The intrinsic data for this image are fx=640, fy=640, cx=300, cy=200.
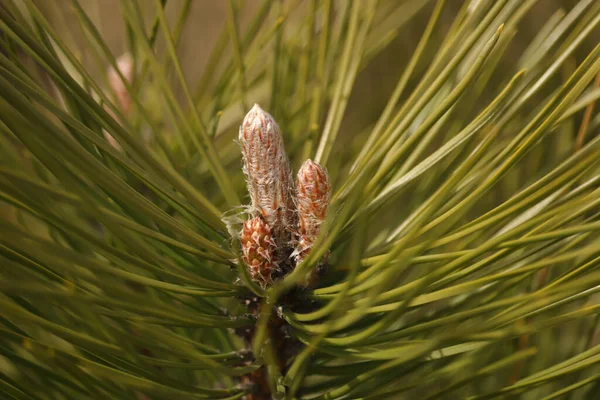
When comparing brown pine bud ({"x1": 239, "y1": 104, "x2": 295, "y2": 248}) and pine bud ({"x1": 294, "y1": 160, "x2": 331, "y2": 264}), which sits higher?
brown pine bud ({"x1": 239, "y1": 104, "x2": 295, "y2": 248})

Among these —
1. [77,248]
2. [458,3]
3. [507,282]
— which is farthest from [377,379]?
[458,3]

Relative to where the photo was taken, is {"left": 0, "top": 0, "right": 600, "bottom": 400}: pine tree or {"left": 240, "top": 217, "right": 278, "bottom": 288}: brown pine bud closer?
{"left": 0, "top": 0, "right": 600, "bottom": 400}: pine tree

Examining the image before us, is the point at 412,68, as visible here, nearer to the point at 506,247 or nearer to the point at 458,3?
the point at 506,247
